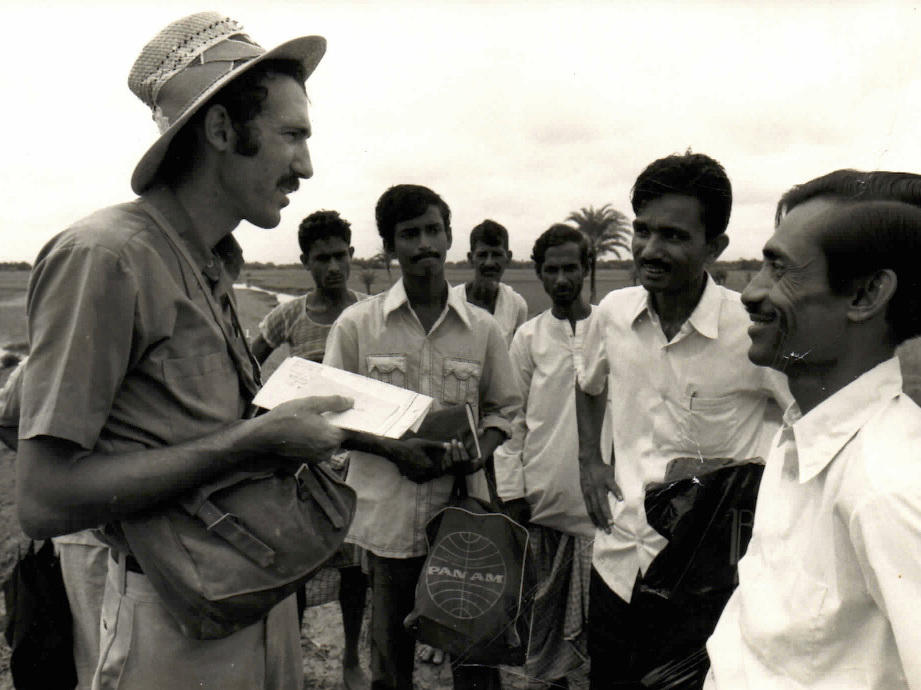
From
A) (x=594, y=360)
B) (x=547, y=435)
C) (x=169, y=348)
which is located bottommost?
(x=547, y=435)

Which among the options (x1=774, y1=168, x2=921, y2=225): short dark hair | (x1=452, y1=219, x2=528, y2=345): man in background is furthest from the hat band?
(x1=452, y1=219, x2=528, y2=345): man in background

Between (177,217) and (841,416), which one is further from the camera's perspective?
(177,217)

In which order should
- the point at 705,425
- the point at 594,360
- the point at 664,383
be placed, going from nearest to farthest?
1. the point at 705,425
2. the point at 664,383
3. the point at 594,360

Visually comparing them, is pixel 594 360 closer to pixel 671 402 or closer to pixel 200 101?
pixel 671 402

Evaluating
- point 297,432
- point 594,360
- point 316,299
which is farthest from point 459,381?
point 297,432

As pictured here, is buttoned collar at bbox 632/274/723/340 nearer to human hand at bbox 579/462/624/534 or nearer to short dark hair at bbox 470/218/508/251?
human hand at bbox 579/462/624/534

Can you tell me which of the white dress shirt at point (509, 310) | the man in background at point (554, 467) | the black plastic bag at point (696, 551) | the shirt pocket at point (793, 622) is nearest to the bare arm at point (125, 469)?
the shirt pocket at point (793, 622)

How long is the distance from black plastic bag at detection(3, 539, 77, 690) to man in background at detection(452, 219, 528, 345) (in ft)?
11.2

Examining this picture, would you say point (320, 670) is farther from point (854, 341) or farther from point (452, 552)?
point (854, 341)

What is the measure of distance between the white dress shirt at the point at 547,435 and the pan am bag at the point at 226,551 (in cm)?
226

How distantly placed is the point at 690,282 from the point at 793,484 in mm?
1415

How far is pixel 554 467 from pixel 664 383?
4.44 ft

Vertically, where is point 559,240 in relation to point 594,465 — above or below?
above

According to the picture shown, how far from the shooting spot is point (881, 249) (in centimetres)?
133
